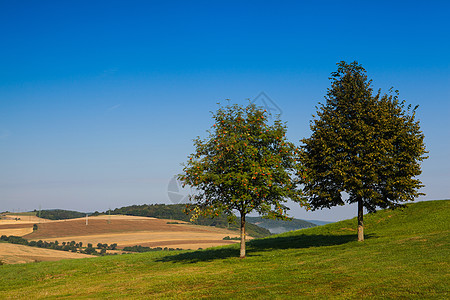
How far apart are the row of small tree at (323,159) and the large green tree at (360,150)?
9 cm

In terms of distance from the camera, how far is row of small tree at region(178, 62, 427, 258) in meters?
27.2

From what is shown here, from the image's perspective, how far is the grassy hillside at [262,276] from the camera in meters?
15.7

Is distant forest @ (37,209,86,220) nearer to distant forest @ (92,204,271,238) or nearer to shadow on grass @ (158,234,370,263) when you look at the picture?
distant forest @ (92,204,271,238)

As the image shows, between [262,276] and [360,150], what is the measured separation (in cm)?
1682

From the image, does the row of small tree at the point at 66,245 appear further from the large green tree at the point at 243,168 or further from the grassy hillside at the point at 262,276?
the large green tree at the point at 243,168

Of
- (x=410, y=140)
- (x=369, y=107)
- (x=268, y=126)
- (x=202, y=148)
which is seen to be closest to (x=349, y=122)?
(x=369, y=107)

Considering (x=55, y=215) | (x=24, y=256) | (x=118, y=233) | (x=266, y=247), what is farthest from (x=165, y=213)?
(x=266, y=247)

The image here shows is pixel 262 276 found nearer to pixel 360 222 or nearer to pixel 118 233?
pixel 360 222

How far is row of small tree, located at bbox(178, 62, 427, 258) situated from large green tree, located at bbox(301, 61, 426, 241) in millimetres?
86

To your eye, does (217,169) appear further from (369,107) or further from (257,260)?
(369,107)

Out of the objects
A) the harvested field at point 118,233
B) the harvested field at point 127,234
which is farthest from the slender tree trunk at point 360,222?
the harvested field at point 118,233

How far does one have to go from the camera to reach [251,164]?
26641mm

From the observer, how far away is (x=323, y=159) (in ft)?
109

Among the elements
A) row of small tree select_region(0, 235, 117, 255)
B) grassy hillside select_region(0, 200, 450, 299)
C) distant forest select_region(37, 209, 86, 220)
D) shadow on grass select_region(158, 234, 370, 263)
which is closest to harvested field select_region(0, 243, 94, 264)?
row of small tree select_region(0, 235, 117, 255)
